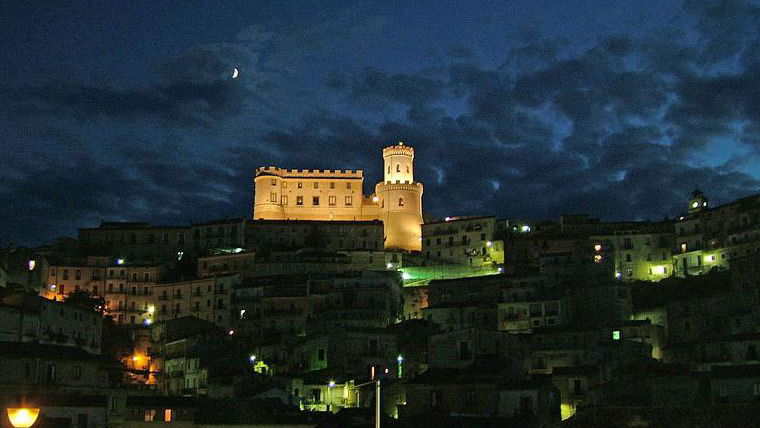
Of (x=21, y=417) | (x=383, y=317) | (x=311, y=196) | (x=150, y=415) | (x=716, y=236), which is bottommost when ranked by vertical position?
(x=150, y=415)

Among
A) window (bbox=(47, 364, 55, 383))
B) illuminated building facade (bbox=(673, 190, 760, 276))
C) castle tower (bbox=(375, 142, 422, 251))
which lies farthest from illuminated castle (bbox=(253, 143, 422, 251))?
window (bbox=(47, 364, 55, 383))

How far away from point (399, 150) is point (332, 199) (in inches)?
591

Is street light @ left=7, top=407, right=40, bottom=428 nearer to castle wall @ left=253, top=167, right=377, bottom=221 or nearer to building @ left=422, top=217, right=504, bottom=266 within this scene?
building @ left=422, top=217, right=504, bottom=266

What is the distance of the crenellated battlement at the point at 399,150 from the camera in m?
141

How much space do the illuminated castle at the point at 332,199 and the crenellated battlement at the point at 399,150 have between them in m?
7.35

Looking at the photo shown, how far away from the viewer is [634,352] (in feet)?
222

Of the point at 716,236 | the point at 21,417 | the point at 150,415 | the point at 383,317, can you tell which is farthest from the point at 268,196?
the point at 21,417

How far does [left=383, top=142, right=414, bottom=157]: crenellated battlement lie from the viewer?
5561 inches

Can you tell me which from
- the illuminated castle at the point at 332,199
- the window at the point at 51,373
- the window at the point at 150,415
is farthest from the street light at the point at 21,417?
the illuminated castle at the point at 332,199

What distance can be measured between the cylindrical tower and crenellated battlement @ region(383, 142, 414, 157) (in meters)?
18.2

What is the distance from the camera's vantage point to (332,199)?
5231 inches

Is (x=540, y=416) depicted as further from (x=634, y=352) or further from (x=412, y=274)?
(x=412, y=274)

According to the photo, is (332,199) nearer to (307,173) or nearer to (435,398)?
(307,173)

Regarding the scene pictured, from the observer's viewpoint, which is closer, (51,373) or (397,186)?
(51,373)
